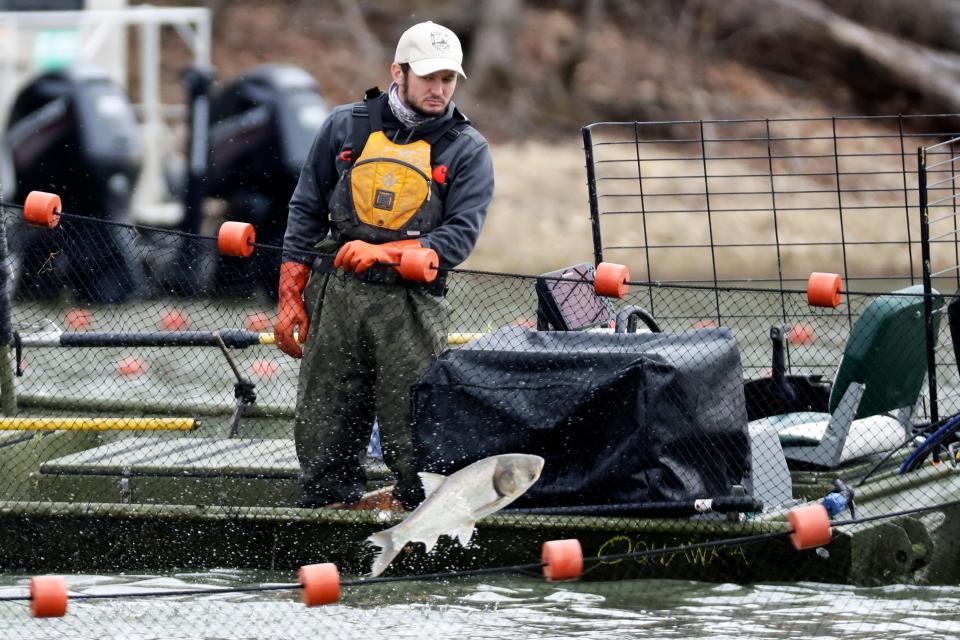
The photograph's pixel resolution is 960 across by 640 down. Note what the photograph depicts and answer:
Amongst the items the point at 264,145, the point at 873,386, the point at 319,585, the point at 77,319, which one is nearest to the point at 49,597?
the point at 319,585

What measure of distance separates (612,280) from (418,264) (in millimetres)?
643

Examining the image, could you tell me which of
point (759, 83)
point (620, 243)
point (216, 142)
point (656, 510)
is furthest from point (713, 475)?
point (759, 83)

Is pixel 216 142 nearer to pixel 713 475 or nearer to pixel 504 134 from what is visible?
pixel 504 134

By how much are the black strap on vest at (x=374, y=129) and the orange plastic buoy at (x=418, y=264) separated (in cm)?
42

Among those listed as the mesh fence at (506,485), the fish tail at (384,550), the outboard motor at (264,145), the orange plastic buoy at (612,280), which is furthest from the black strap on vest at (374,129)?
the outboard motor at (264,145)

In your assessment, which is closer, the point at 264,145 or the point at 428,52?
the point at 428,52

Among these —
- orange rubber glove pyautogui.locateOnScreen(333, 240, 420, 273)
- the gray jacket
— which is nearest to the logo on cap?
the gray jacket

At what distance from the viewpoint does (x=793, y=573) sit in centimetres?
548

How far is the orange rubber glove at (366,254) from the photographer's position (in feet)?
17.6

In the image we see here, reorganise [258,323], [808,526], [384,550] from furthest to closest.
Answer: [258,323] → [384,550] → [808,526]

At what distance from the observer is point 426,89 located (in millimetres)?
5496

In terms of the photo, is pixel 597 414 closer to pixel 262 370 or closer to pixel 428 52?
pixel 428 52

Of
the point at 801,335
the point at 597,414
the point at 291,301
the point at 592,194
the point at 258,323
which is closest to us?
the point at 597,414

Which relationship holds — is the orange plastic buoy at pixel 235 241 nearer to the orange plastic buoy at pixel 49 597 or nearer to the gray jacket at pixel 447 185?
the gray jacket at pixel 447 185
